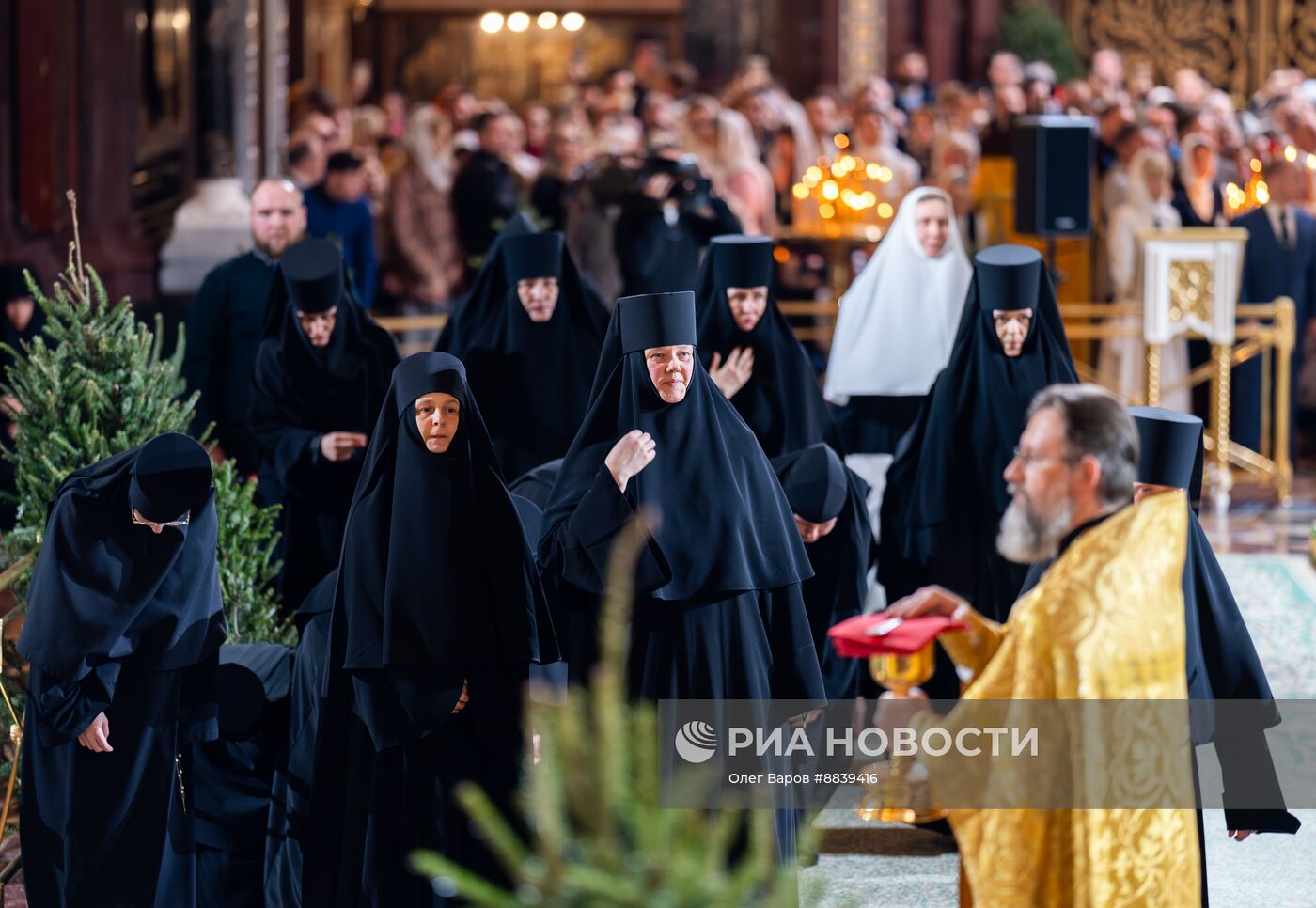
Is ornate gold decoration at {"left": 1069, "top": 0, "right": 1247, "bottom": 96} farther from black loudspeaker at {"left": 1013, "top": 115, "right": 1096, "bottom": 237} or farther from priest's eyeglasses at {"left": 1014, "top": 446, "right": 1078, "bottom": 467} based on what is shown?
priest's eyeglasses at {"left": 1014, "top": 446, "right": 1078, "bottom": 467}

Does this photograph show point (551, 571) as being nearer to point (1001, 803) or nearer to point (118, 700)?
point (118, 700)

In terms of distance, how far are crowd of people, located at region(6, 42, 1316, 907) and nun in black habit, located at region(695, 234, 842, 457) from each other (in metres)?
0.01

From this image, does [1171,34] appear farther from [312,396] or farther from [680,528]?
[680,528]

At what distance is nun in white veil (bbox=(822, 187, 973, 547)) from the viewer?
820 centimetres

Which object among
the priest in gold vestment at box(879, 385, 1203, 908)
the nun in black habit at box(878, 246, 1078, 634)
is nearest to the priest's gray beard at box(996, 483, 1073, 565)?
the priest in gold vestment at box(879, 385, 1203, 908)

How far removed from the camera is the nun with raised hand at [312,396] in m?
7.19

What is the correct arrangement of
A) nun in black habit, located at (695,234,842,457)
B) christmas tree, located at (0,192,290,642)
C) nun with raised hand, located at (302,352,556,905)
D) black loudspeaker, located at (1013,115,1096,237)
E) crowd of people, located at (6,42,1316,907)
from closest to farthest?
crowd of people, located at (6,42,1316,907) < nun with raised hand, located at (302,352,556,905) < christmas tree, located at (0,192,290,642) < nun in black habit, located at (695,234,842,457) < black loudspeaker, located at (1013,115,1096,237)

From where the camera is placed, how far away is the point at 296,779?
204 inches

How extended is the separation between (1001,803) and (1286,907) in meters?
2.27

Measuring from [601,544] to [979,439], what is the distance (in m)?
2.02

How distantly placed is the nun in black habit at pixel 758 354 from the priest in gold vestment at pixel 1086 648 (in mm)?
2958

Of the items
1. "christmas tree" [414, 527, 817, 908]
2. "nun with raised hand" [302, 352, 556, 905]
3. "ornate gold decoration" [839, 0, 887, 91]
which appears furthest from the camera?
"ornate gold decoration" [839, 0, 887, 91]

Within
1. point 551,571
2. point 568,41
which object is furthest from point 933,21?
point 551,571

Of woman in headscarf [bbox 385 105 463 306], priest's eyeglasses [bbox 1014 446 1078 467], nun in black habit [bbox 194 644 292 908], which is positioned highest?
woman in headscarf [bbox 385 105 463 306]
